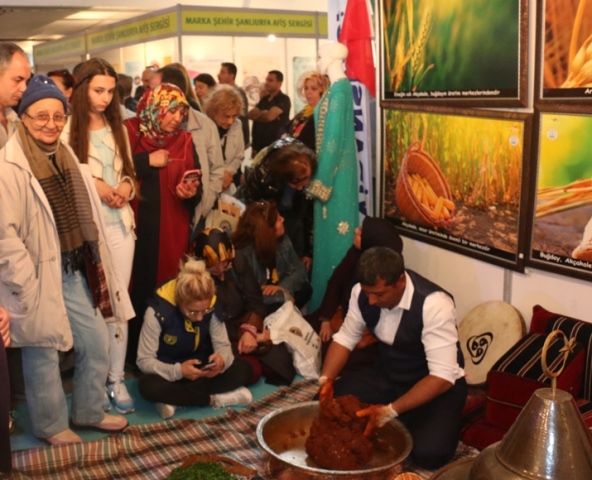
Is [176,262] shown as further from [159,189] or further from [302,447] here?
[302,447]

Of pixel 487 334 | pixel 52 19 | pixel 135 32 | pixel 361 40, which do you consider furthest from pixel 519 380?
pixel 52 19

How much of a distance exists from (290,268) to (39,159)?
2021 mm

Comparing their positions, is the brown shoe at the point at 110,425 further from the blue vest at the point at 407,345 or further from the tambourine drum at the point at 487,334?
the tambourine drum at the point at 487,334

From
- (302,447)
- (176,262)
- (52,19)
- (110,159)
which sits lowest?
(302,447)

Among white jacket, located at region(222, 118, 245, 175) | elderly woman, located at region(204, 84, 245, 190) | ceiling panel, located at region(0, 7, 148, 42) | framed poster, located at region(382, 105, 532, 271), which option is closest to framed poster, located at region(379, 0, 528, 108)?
framed poster, located at region(382, 105, 532, 271)

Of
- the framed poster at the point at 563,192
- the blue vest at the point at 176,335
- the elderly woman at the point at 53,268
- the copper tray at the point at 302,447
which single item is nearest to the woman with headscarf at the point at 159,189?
the blue vest at the point at 176,335

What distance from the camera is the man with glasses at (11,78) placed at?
12.6 feet

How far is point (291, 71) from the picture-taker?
1050cm

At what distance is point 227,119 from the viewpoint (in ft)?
20.4

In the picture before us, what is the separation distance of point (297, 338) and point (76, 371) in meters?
1.36

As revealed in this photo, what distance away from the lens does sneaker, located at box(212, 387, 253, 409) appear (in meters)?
4.40

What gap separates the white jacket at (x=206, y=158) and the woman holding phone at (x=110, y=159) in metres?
0.66

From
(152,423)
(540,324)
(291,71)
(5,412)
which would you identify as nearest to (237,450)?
(152,423)

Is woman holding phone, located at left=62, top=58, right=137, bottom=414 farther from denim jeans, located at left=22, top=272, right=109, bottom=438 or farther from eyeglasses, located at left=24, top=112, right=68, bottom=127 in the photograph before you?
eyeglasses, located at left=24, top=112, right=68, bottom=127
